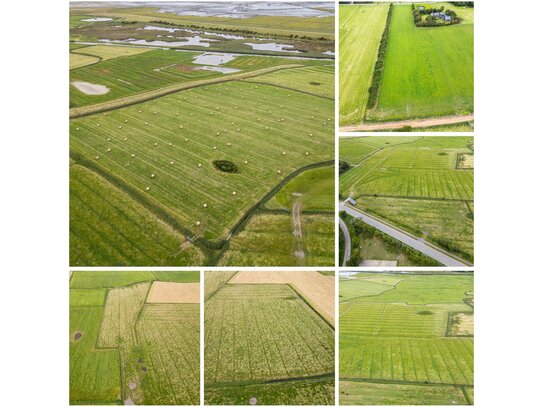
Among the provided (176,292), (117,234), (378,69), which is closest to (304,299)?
(176,292)

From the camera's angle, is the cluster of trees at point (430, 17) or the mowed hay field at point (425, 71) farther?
the cluster of trees at point (430, 17)

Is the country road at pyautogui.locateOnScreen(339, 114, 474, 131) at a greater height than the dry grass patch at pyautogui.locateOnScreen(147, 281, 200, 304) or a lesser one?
greater

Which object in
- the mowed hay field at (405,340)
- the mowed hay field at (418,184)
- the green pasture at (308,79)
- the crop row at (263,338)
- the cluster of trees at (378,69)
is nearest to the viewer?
the mowed hay field at (405,340)

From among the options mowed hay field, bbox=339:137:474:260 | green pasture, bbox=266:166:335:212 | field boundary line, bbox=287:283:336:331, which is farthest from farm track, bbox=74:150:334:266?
field boundary line, bbox=287:283:336:331

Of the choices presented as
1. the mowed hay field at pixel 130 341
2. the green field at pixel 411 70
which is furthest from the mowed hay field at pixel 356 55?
the mowed hay field at pixel 130 341

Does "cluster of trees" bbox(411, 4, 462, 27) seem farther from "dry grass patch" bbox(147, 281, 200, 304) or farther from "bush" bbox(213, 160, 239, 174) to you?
"dry grass patch" bbox(147, 281, 200, 304)

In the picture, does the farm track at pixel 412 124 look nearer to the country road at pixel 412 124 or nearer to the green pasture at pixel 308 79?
the country road at pixel 412 124
